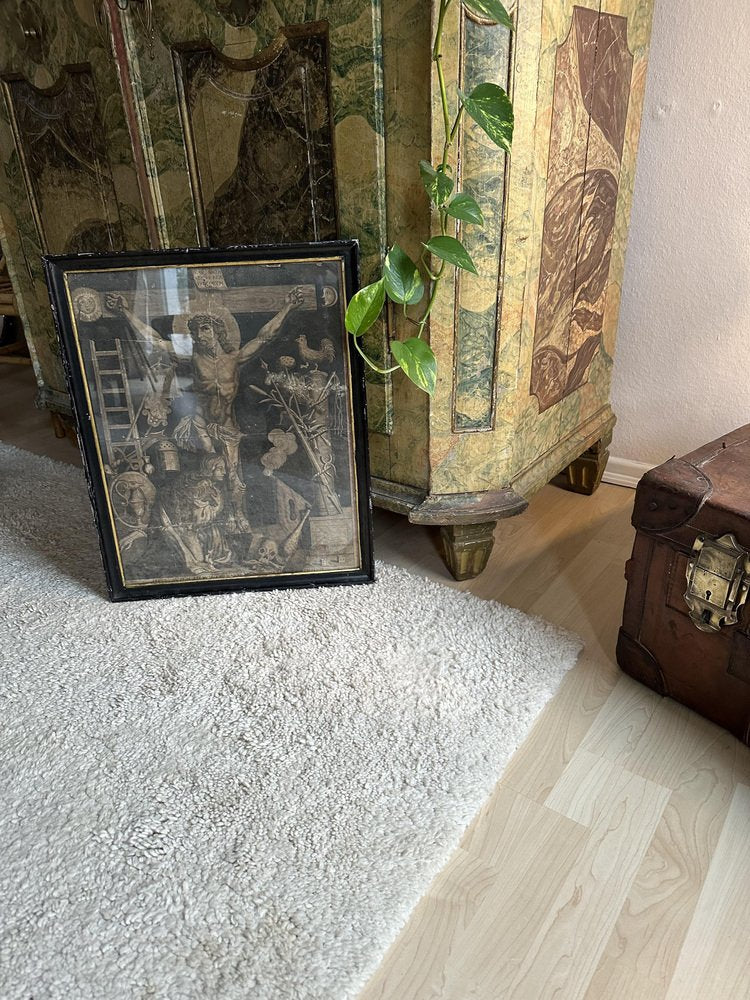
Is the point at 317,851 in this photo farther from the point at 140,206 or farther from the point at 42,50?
the point at 42,50

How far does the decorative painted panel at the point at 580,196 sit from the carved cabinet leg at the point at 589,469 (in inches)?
10.3

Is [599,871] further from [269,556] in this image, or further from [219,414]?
[219,414]

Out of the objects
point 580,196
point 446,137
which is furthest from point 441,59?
point 580,196

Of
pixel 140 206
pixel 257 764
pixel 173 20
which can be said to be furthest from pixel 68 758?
pixel 173 20

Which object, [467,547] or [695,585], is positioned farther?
[467,547]

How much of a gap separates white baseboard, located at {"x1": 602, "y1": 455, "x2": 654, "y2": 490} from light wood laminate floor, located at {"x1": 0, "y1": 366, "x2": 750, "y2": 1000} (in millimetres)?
685

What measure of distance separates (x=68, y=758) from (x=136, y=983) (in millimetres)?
396

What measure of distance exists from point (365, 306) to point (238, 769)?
2.57 ft

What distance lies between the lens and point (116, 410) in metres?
1.33

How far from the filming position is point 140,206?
154cm

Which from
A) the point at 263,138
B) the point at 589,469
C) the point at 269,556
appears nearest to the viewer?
the point at 263,138

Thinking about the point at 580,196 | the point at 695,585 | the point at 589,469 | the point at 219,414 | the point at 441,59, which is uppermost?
the point at 441,59

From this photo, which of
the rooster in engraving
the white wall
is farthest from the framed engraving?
the white wall

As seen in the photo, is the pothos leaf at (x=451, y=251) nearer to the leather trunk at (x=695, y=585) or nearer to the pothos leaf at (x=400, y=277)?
the pothos leaf at (x=400, y=277)
